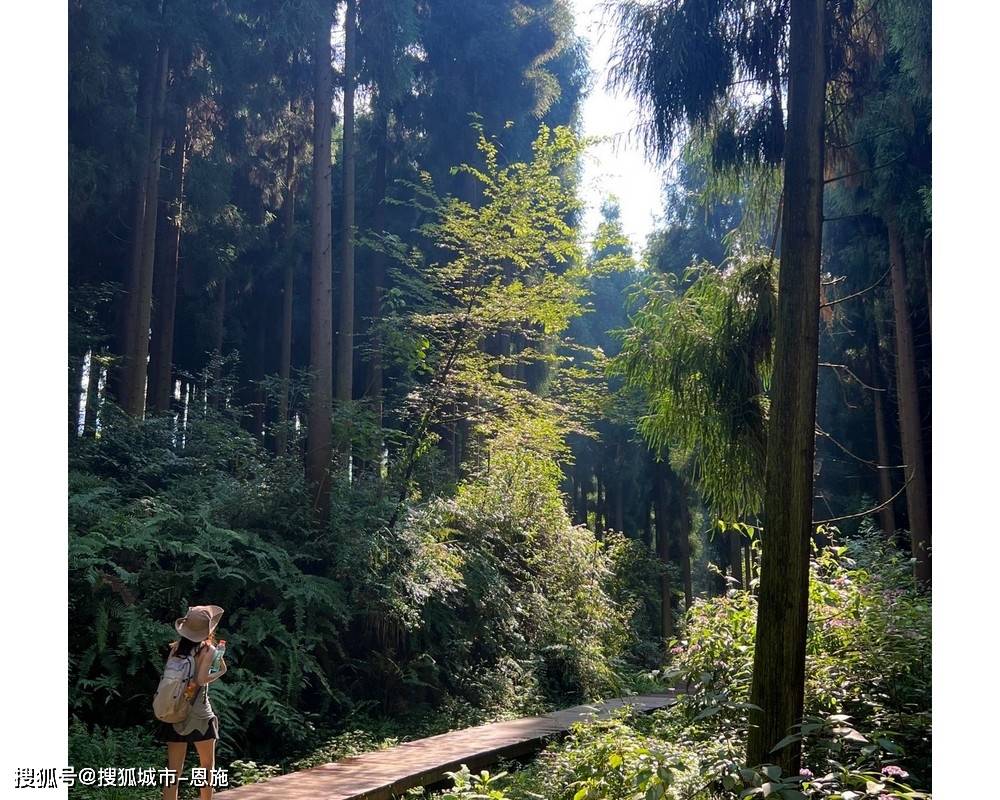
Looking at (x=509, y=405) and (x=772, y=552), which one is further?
(x=509, y=405)

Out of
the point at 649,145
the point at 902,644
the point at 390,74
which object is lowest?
the point at 902,644

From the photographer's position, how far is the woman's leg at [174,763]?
4.76 meters

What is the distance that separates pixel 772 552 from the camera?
5.06 meters

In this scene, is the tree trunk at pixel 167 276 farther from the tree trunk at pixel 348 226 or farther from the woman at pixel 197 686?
the woman at pixel 197 686

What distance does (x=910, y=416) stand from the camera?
9.40 metres

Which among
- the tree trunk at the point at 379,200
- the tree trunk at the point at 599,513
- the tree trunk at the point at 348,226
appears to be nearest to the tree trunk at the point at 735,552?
the tree trunk at the point at 599,513

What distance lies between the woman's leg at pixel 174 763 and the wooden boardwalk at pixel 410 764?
2.82 ft

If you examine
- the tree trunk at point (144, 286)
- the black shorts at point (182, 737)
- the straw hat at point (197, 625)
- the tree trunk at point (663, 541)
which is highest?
the tree trunk at point (144, 286)

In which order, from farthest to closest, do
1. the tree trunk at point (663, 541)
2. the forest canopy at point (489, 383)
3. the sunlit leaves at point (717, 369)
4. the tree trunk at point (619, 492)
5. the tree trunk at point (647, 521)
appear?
the tree trunk at point (647, 521), the tree trunk at point (619, 492), the tree trunk at point (663, 541), the sunlit leaves at point (717, 369), the forest canopy at point (489, 383)

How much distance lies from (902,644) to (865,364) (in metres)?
8.28

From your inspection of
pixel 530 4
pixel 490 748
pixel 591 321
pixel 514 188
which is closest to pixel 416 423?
pixel 514 188

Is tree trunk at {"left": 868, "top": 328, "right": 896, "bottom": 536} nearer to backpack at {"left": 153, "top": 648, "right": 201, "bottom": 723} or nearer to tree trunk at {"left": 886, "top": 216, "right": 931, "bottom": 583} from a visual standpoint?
tree trunk at {"left": 886, "top": 216, "right": 931, "bottom": 583}

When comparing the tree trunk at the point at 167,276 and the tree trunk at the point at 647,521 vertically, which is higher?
the tree trunk at the point at 167,276

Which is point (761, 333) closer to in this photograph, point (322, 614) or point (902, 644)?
point (902, 644)
